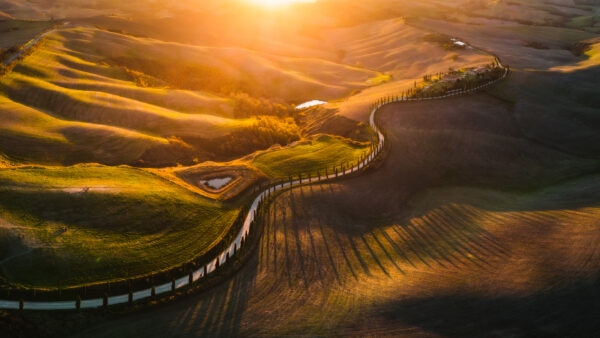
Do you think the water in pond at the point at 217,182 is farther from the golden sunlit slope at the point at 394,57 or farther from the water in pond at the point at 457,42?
the water in pond at the point at 457,42

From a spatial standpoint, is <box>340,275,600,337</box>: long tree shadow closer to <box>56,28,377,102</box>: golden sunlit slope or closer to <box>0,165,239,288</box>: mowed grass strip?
<box>0,165,239,288</box>: mowed grass strip

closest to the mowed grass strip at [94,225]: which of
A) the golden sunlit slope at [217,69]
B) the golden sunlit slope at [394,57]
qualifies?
the golden sunlit slope at [394,57]

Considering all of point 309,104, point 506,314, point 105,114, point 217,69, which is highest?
point 217,69

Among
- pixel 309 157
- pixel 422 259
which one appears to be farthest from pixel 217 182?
pixel 422 259

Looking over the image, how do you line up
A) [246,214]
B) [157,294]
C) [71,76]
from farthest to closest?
[71,76] < [246,214] < [157,294]

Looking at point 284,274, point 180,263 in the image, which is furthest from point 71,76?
point 284,274

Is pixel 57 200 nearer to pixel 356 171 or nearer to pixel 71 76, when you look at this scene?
pixel 356 171

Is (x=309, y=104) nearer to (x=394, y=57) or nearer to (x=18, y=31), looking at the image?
(x=394, y=57)
